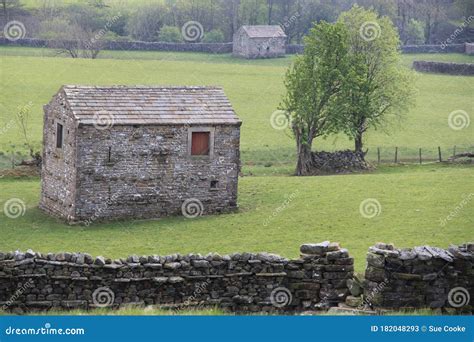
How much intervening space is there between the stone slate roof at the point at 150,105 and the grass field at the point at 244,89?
14.8 meters

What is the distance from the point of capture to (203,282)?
2309 cm

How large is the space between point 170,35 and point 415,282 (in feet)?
331

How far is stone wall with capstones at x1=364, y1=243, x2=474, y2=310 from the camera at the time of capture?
22.5 m

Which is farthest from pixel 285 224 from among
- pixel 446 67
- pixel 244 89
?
pixel 446 67

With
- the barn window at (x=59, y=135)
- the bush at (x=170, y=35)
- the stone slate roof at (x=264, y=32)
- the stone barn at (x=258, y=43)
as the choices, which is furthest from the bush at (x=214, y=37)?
the barn window at (x=59, y=135)

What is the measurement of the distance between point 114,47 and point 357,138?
189ft

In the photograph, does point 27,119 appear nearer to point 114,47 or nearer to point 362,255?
point 362,255

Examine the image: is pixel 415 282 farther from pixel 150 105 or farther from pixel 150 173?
pixel 150 105

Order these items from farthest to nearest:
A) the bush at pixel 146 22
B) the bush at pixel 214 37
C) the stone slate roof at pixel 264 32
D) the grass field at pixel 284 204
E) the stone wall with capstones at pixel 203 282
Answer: the bush at pixel 146 22, the bush at pixel 214 37, the stone slate roof at pixel 264 32, the grass field at pixel 284 204, the stone wall with capstones at pixel 203 282

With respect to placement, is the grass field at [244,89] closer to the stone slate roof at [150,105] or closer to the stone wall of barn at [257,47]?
the stone wall of barn at [257,47]

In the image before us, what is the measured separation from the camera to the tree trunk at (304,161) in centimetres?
5297

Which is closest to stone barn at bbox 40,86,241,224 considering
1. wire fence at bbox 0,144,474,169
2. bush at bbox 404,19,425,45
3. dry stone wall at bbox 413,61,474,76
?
wire fence at bbox 0,144,474,169

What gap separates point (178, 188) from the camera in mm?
39125

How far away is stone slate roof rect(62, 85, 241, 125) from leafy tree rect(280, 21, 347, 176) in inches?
611
